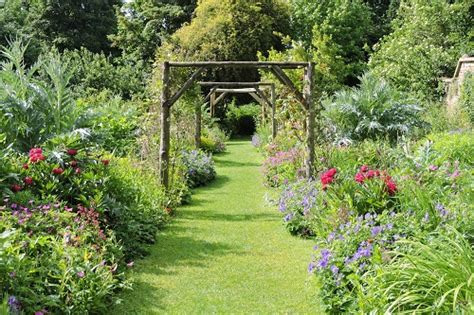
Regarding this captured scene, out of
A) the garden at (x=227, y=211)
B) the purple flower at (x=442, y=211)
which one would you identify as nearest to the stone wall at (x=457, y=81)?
the garden at (x=227, y=211)

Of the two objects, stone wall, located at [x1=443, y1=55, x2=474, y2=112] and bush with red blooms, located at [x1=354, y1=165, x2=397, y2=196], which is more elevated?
stone wall, located at [x1=443, y1=55, x2=474, y2=112]

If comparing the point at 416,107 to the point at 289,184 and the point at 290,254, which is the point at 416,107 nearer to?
the point at 289,184

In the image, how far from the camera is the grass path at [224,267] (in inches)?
201

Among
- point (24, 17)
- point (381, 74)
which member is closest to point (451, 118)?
point (381, 74)

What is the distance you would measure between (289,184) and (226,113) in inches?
667

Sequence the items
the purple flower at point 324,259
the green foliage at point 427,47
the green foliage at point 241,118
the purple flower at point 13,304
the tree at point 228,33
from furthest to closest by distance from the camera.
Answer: the green foliage at point 241,118
the tree at point 228,33
the green foliage at point 427,47
the purple flower at point 324,259
the purple flower at point 13,304

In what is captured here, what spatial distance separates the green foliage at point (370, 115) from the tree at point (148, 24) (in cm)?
1819

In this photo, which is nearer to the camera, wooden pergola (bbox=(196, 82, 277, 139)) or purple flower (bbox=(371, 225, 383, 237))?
purple flower (bbox=(371, 225, 383, 237))

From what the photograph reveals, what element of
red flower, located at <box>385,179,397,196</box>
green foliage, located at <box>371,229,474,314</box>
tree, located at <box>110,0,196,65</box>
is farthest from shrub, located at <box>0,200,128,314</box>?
tree, located at <box>110,0,196,65</box>

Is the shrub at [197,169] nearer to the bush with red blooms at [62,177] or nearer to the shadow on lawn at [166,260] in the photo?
the shadow on lawn at [166,260]

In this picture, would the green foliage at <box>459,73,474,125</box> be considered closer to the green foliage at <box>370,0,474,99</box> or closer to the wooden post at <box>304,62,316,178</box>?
the green foliage at <box>370,0,474,99</box>

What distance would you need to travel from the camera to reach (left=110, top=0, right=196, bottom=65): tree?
30219 millimetres

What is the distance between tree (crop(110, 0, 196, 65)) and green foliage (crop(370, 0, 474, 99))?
12.5 m

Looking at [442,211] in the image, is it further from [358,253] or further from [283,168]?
[283,168]
